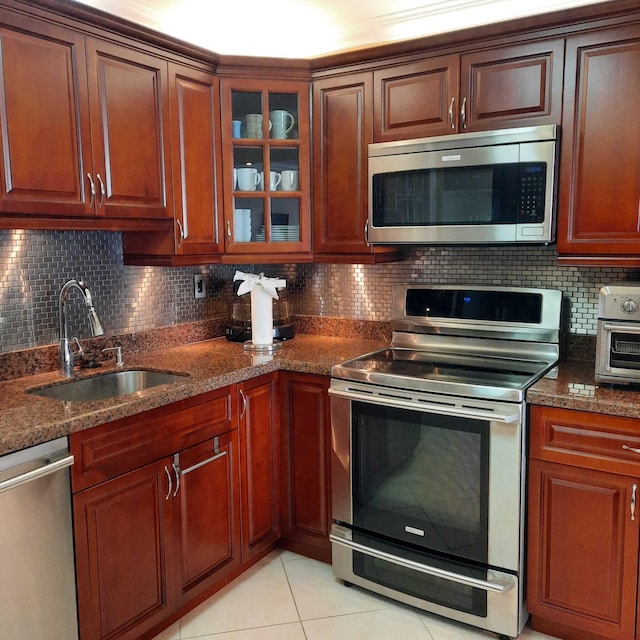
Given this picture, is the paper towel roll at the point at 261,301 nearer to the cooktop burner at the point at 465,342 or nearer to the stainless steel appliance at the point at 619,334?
the cooktop burner at the point at 465,342

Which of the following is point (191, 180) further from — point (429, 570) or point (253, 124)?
point (429, 570)

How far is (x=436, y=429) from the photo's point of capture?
2.19m

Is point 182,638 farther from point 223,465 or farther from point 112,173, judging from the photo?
point 112,173

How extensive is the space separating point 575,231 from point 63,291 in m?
1.91

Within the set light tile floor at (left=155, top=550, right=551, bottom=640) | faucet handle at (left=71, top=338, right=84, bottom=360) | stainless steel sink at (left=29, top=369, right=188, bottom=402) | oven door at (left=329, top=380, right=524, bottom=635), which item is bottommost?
light tile floor at (left=155, top=550, right=551, bottom=640)

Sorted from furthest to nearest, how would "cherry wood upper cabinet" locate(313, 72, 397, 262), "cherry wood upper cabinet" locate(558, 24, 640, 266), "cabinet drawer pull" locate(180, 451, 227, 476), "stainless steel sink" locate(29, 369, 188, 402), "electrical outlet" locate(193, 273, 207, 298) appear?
1. "electrical outlet" locate(193, 273, 207, 298)
2. "cherry wood upper cabinet" locate(313, 72, 397, 262)
3. "stainless steel sink" locate(29, 369, 188, 402)
4. "cabinet drawer pull" locate(180, 451, 227, 476)
5. "cherry wood upper cabinet" locate(558, 24, 640, 266)

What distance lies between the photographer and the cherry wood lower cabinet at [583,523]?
1923mm

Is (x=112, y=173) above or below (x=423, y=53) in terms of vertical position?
below

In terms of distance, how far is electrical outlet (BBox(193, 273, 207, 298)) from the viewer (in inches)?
117

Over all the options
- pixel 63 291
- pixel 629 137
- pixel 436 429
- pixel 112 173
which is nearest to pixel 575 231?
pixel 629 137

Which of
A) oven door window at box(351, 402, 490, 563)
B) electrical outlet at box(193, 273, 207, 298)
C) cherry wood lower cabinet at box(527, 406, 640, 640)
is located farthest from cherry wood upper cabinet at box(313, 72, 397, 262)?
cherry wood lower cabinet at box(527, 406, 640, 640)

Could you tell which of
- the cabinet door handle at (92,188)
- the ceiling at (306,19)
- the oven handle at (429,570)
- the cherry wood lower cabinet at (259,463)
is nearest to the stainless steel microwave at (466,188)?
the ceiling at (306,19)

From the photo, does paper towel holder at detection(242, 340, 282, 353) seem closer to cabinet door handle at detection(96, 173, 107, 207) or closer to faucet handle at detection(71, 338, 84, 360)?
faucet handle at detection(71, 338, 84, 360)

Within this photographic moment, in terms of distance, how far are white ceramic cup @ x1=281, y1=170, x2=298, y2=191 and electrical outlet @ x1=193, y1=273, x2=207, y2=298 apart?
2.04 feet
